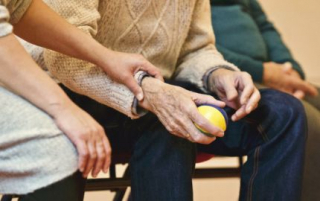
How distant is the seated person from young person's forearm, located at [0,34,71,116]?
21 centimetres

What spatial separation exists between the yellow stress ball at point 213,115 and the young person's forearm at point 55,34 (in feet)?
0.70

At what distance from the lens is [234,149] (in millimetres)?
1073

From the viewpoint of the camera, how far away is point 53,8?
0.95 meters

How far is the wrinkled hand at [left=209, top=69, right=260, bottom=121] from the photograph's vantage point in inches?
38.5

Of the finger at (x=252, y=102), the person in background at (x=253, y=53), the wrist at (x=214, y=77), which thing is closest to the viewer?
the finger at (x=252, y=102)

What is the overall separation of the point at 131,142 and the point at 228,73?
0.28m

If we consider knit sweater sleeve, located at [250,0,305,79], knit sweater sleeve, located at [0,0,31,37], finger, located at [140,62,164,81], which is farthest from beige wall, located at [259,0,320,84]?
knit sweater sleeve, located at [0,0,31,37]

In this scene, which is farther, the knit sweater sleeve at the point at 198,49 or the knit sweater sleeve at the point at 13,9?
the knit sweater sleeve at the point at 198,49

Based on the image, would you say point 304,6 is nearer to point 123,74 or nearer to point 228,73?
point 228,73

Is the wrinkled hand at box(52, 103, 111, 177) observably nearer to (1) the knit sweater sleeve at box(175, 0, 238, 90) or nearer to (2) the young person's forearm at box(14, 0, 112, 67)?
(2) the young person's forearm at box(14, 0, 112, 67)

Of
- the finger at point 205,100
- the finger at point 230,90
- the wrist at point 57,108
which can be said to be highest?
the wrist at point 57,108

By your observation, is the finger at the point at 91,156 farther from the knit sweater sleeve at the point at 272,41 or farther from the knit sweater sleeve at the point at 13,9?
the knit sweater sleeve at the point at 272,41

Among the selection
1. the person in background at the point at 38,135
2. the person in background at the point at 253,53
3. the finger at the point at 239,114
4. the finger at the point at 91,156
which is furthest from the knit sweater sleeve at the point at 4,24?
the person in background at the point at 253,53

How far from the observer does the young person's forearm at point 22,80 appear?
72cm
